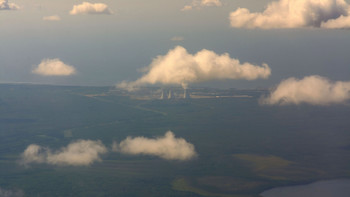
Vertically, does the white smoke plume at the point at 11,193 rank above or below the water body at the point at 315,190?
below

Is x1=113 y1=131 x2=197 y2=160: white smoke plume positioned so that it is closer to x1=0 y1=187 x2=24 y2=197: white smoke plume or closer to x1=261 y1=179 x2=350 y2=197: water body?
x1=261 y1=179 x2=350 y2=197: water body

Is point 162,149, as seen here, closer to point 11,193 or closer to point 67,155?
point 67,155

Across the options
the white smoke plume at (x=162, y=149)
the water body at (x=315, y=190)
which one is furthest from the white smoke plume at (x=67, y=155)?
the water body at (x=315, y=190)

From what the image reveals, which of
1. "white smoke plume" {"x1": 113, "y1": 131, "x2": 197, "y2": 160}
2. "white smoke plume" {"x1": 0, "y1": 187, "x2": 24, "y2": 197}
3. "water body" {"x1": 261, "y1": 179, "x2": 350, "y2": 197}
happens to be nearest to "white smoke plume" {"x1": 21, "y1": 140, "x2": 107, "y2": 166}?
"white smoke plume" {"x1": 113, "y1": 131, "x2": 197, "y2": 160}

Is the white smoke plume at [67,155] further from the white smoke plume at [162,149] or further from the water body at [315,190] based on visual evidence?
the water body at [315,190]

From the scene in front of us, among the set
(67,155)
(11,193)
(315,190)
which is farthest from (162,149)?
(11,193)

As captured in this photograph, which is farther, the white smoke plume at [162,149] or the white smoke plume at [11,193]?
the white smoke plume at [162,149]
